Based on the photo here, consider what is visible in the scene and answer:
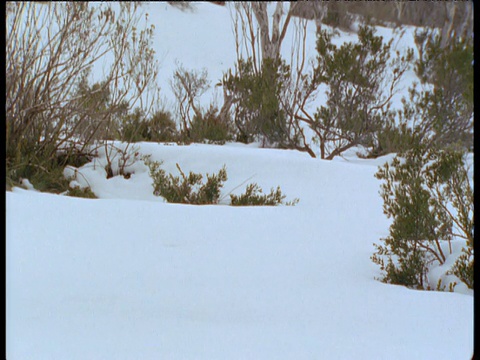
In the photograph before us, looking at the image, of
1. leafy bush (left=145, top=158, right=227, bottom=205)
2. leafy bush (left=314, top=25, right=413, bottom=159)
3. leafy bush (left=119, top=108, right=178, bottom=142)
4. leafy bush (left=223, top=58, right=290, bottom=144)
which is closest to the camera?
leafy bush (left=145, top=158, right=227, bottom=205)

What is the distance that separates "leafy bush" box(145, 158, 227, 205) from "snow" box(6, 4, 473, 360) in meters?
0.93

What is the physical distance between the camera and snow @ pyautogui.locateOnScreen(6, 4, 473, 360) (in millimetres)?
1427

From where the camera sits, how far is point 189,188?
4.22 metres

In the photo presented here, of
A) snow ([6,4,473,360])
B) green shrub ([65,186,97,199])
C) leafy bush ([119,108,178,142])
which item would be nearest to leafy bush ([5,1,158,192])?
green shrub ([65,186,97,199])

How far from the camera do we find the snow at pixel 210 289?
143cm

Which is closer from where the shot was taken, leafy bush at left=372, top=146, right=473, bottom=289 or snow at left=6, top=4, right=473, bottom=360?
snow at left=6, top=4, right=473, bottom=360

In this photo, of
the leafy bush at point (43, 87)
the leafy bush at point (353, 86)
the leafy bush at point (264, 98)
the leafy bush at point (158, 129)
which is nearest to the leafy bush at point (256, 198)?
the leafy bush at point (43, 87)

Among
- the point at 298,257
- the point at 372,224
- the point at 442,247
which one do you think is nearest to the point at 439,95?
the point at 372,224

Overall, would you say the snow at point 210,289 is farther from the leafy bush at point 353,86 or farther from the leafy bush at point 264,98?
the leafy bush at point 353,86

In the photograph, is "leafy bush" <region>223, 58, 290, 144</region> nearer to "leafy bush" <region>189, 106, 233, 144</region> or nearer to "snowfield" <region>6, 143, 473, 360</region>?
"leafy bush" <region>189, 106, 233, 144</region>

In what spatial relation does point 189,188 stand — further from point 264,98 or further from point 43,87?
point 264,98

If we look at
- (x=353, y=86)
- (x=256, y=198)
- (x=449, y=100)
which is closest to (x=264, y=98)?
(x=353, y=86)

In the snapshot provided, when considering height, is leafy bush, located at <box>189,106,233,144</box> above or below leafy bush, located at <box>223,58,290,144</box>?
below

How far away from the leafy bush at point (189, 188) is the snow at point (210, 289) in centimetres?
93
